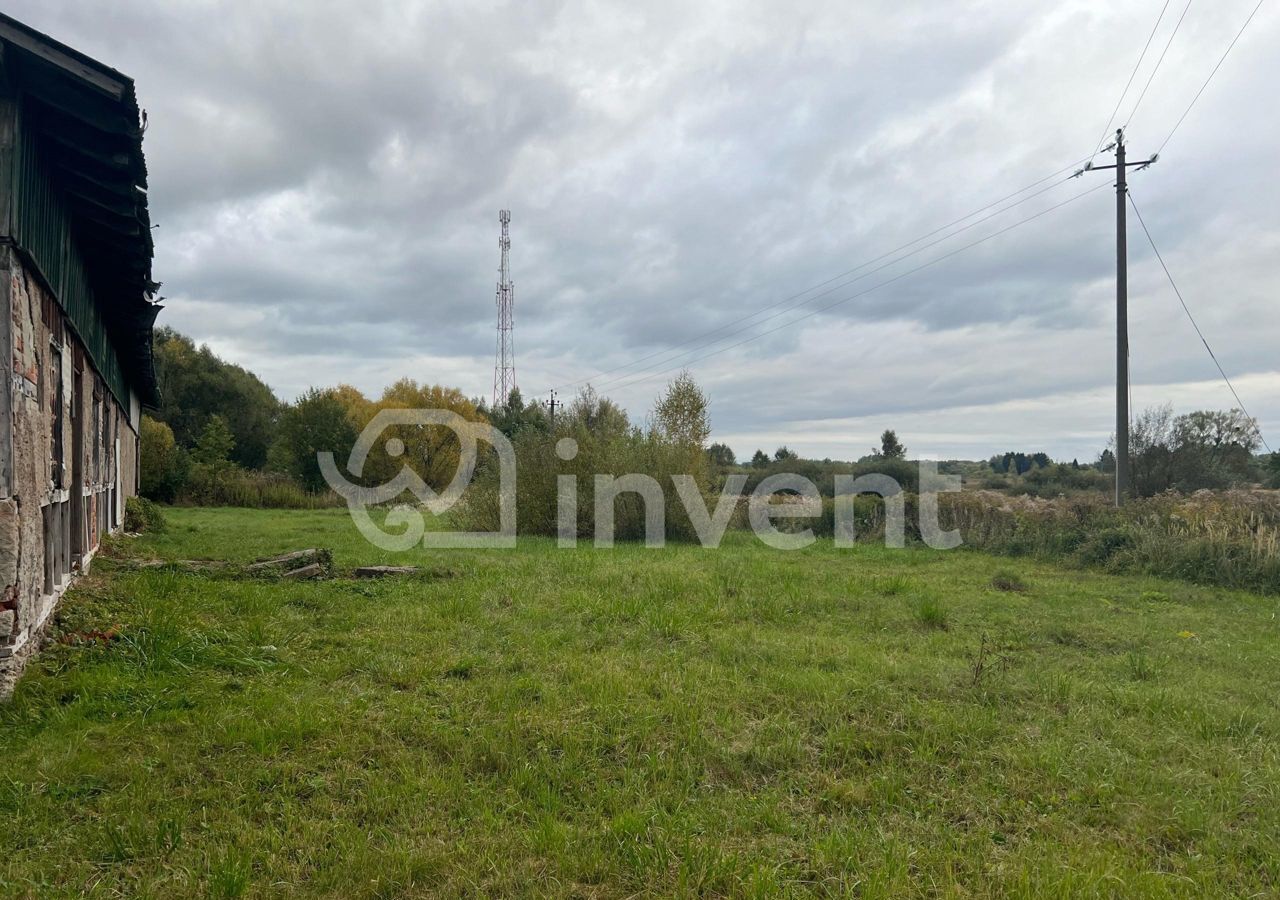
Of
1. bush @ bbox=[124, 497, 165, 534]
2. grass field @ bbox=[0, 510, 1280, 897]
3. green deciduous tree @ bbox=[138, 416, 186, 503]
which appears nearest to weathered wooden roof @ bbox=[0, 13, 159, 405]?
grass field @ bbox=[0, 510, 1280, 897]

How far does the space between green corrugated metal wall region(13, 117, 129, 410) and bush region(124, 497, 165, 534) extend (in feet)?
24.7

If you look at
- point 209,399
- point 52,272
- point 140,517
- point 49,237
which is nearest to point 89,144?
point 49,237

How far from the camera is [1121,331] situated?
584 inches

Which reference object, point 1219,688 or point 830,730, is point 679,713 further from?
point 1219,688

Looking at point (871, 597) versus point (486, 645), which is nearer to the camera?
point (486, 645)

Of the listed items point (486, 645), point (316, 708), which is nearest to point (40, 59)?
point (316, 708)

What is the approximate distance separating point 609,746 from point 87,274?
7.14 meters

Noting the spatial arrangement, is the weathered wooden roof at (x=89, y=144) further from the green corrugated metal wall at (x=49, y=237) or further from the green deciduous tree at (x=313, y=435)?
the green deciduous tree at (x=313, y=435)

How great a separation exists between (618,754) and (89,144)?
517cm

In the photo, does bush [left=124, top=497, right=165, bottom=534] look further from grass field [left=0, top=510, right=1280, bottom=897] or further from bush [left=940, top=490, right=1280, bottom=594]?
bush [left=940, top=490, right=1280, bottom=594]

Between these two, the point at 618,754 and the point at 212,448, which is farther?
the point at 212,448

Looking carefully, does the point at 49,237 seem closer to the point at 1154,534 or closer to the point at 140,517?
the point at 140,517

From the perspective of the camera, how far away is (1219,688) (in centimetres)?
Result: 558

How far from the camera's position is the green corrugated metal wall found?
435 centimetres
